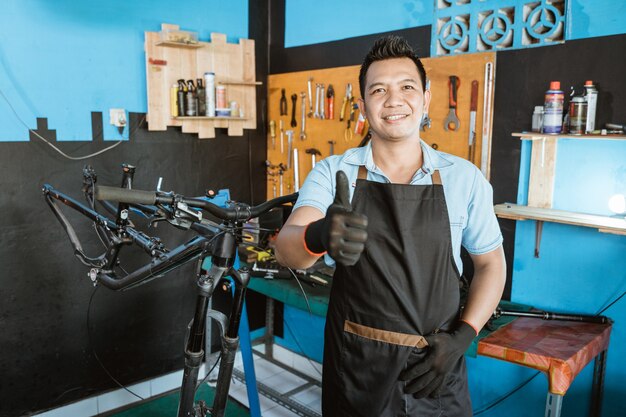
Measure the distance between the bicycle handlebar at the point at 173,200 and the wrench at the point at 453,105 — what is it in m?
1.21

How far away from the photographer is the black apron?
4.97 feet

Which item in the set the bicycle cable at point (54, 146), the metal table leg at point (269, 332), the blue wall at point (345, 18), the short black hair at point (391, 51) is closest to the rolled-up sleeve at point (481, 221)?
the short black hair at point (391, 51)

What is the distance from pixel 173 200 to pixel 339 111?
6.08ft

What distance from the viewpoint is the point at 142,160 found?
3.27m

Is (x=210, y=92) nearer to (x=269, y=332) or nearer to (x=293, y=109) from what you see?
(x=293, y=109)

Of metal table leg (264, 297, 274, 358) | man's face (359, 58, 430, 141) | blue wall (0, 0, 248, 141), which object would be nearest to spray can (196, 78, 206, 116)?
blue wall (0, 0, 248, 141)

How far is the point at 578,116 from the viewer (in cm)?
227

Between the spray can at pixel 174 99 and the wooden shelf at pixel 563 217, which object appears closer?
the wooden shelf at pixel 563 217

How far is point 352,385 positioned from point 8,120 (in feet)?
7.36

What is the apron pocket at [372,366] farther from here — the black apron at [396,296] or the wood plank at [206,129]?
the wood plank at [206,129]

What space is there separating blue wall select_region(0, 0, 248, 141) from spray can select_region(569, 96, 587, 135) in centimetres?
226

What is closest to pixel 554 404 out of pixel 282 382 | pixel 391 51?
pixel 391 51

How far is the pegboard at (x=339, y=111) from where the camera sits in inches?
106

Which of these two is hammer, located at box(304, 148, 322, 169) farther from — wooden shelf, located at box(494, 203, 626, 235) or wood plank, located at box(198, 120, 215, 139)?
wooden shelf, located at box(494, 203, 626, 235)
